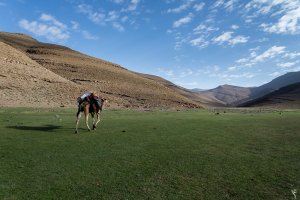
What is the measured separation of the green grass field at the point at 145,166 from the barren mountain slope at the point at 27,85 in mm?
33576

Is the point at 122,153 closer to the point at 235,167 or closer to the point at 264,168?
the point at 235,167

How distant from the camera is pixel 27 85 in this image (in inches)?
2363

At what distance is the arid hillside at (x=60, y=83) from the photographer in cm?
5655

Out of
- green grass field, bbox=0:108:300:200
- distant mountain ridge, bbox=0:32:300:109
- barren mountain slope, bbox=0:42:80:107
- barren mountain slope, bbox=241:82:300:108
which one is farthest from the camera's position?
barren mountain slope, bbox=241:82:300:108

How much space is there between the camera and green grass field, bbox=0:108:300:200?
972 cm

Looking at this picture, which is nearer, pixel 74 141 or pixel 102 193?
pixel 102 193

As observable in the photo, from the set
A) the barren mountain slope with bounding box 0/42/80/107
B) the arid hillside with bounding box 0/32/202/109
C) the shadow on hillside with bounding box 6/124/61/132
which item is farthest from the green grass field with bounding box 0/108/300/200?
the arid hillside with bounding box 0/32/202/109

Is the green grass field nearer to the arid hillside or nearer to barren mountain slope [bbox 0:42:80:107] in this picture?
barren mountain slope [bbox 0:42:80:107]

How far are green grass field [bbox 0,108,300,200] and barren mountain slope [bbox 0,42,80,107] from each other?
33576 millimetres

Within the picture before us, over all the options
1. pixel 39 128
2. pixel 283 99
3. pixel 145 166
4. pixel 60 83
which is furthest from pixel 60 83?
pixel 283 99

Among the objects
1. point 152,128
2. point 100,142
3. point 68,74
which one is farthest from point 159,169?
point 68,74

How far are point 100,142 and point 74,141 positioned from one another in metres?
1.15

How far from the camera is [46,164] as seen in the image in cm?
1172

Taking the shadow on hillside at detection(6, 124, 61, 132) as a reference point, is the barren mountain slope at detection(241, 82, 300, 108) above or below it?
above
